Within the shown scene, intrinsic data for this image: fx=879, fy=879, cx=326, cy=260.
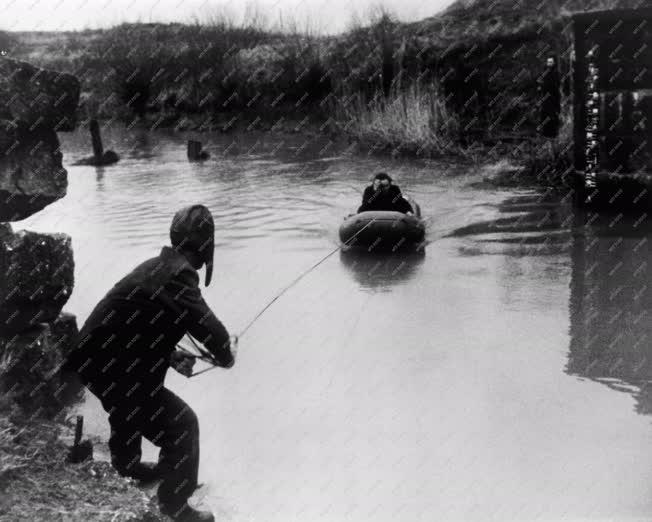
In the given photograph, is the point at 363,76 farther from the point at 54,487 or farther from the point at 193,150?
the point at 54,487

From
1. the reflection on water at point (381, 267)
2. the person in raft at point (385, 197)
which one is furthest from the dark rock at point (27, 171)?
the person in raft at point (385, 197)

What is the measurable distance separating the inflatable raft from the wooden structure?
4.48 meters

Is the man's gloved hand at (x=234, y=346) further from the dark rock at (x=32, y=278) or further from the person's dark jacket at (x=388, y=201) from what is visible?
the person's dark jacket at (x=388, y=201)

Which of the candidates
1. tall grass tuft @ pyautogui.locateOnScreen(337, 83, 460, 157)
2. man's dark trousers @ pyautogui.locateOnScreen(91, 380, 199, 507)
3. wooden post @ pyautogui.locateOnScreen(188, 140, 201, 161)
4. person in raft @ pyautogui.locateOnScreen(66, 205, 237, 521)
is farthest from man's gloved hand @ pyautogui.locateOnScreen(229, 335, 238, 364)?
wooden post @ pyautogui.locateOnScreen(188, 140, 201, 161)

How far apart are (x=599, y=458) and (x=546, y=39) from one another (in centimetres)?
2721

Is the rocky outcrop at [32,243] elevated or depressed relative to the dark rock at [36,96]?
depressed

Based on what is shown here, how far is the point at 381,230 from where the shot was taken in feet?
46.0

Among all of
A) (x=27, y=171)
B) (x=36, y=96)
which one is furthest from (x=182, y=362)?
(x=36, y=96)

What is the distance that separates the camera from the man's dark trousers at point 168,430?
500 centimetres

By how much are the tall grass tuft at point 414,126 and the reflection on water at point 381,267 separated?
12.0 m

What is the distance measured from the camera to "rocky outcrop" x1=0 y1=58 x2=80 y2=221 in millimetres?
5477

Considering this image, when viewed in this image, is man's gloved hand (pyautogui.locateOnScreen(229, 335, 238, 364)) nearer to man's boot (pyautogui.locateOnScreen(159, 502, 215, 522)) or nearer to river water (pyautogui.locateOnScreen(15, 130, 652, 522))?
man's boot (pyautogui.locateOnScreen(159, 502, 215, 522))

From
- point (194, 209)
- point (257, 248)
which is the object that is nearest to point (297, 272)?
point (257, 248)

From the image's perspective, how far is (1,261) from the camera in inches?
231
